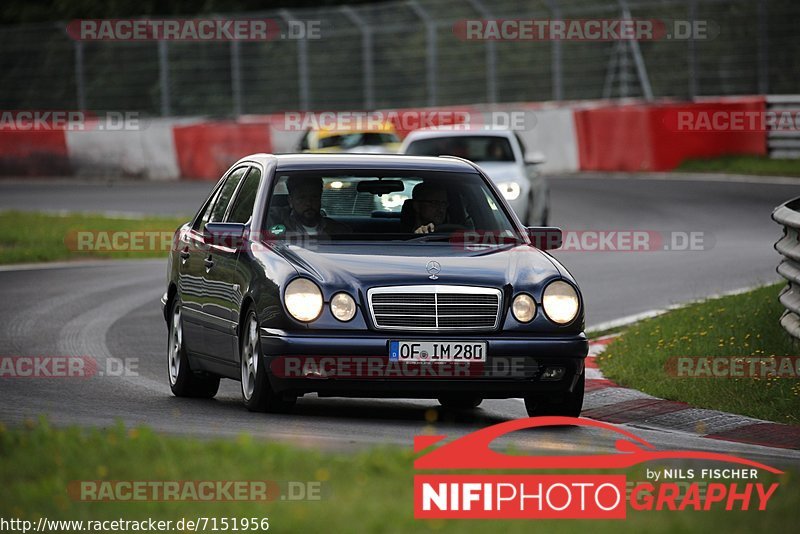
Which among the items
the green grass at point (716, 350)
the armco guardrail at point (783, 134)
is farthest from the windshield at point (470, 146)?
the green grass at point (716, 350)

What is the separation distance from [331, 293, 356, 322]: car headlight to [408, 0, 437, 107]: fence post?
27.4m

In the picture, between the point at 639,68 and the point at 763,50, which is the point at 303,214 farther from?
the point at 639,68

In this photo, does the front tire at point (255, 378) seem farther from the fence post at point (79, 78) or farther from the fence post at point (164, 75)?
the fence post at point (79, 78)

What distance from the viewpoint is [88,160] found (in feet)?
128

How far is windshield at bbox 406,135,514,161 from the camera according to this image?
24.1 meters

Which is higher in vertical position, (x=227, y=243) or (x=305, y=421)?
(x=227, y=243)

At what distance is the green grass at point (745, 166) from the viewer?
30.6 metres

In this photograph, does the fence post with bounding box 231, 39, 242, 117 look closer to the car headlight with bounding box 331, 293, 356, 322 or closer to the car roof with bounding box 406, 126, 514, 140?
the car roof with bounding box 406, 126, 514, 140

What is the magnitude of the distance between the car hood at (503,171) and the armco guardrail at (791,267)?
10.1 m

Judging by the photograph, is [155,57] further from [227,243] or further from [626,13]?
[227,243]

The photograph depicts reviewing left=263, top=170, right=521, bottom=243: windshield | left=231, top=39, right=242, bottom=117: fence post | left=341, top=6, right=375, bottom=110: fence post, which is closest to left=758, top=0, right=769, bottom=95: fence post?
left=341, top=6, right=375, bottom=110: fence post

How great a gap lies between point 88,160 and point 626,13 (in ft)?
39.8

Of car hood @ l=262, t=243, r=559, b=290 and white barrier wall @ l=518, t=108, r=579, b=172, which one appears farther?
white barrier wall @ l=518, t=108, r=579, b=172

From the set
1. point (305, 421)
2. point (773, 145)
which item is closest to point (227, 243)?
point (305, 421)
